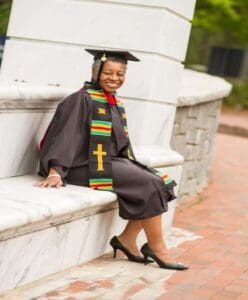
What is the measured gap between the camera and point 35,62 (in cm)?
664

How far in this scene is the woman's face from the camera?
5.64 metres

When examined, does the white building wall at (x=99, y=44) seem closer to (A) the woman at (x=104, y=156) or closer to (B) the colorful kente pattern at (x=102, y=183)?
(A) the woman at (x=104, y=156)

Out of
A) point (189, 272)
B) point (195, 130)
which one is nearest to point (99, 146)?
point (189, 272)

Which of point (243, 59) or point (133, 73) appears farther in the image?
point (243, 59)

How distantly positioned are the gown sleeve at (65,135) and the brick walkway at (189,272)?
65cm

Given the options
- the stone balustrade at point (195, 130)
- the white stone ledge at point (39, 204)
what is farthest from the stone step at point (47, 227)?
the stone balustrade at point (195, 130)

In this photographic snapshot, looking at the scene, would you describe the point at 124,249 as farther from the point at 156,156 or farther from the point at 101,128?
the point at 156,156

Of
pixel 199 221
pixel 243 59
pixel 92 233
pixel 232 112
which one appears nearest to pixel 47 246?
pixel 92 233

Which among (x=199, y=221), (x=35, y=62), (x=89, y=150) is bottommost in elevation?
(x=199, y=221)

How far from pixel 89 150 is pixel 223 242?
159 centimetres

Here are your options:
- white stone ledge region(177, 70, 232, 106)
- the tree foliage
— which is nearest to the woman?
white stone ledge region(177, 70, 232, 106)

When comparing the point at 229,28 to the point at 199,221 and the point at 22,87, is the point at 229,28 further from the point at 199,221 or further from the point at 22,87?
the point at 22,87

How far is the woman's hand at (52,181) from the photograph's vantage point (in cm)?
539

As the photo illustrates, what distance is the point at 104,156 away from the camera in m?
5.62
